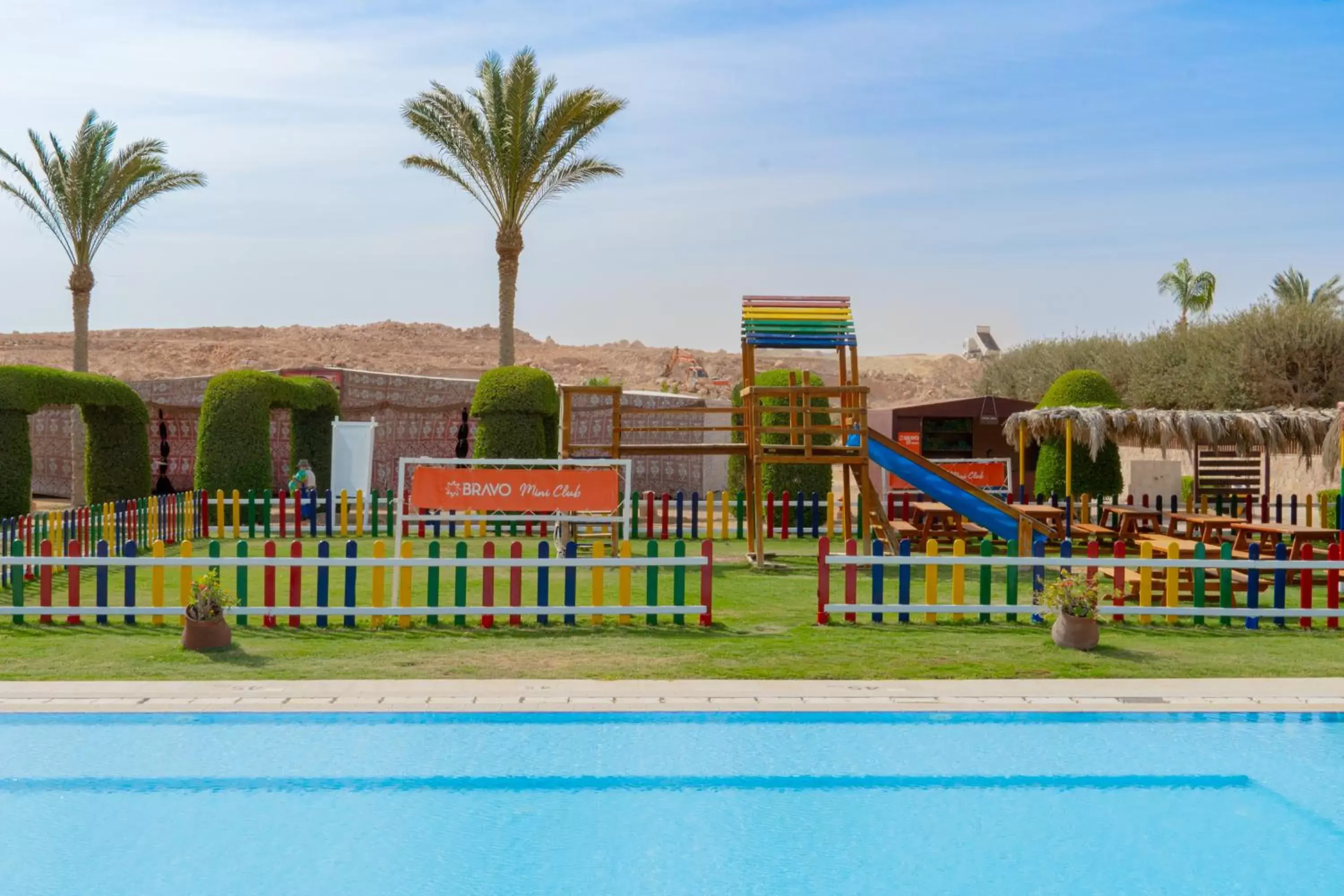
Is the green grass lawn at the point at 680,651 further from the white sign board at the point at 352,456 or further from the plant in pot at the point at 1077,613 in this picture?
the white sign board at the point at 352,456

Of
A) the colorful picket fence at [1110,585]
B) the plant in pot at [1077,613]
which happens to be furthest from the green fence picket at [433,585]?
the plant in pot at [1077,613]

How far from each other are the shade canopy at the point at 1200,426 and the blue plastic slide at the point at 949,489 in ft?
21.4

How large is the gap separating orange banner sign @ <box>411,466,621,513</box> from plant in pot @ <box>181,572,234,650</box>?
10.2ft

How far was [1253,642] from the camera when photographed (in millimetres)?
10438

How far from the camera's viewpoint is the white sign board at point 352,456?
955 inches

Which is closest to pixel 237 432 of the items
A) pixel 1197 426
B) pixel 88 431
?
pixel 88 431

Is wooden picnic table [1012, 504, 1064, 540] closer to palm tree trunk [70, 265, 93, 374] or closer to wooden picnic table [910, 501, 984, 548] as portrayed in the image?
wooden picnic table [910, 501, 984, 548]

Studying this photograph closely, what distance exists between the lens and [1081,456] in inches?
949

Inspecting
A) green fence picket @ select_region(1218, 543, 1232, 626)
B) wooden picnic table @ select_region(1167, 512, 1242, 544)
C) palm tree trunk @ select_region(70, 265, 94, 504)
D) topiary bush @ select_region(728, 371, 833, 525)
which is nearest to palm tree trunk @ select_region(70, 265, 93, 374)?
palm tree trunk @ select_region(70, 265, 94, 504)

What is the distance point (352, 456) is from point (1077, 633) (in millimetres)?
17352

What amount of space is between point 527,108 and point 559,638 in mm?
18761

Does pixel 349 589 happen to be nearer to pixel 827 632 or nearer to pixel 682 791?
pixel 827 632

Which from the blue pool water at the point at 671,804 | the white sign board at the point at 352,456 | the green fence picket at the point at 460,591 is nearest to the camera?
the blue pool water at the point at 671,804

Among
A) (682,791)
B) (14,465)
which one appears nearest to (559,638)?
(682,791)
